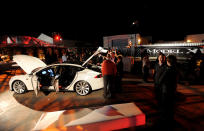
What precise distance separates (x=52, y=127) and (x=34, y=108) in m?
2.60

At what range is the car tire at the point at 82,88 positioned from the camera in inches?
209

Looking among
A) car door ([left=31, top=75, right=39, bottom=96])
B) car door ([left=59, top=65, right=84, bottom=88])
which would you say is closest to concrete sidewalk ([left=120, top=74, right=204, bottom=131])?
car door ([left=59, top=65, right=84, bottom=88])

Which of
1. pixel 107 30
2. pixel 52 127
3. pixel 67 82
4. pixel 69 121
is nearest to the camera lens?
pixel 52 127

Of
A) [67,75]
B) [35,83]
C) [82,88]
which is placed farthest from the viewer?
[67,75]

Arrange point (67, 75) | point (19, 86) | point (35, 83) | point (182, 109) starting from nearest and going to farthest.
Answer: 1. point (182, 109)
2. point (35, 83)
3. point (19, 86)
4. point (67, 75)

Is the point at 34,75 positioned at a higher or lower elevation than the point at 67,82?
higher

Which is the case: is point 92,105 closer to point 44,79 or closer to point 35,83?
point 35,83

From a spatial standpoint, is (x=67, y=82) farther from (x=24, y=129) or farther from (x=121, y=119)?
(x=121, y=119)

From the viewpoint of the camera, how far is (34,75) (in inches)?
202

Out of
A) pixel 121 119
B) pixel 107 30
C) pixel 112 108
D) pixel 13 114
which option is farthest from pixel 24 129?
pixel 107 30

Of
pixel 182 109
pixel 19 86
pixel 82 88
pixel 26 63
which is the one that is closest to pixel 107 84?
pixel 82 88

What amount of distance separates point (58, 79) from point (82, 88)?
1.13m

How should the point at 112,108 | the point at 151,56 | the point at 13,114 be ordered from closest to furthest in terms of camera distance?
the point at 112,108 < the point at 13,114 < the point at 151,56

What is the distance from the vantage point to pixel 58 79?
523 centimetres
